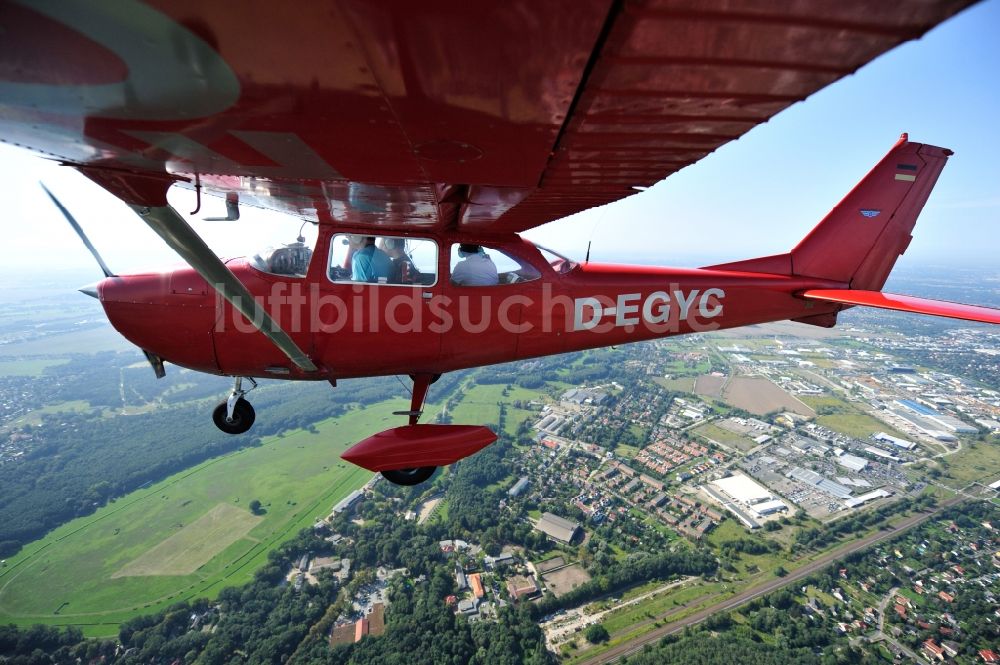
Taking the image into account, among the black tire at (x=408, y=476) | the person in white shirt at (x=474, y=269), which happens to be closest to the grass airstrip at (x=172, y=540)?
the black tire at (x=408, y=476)

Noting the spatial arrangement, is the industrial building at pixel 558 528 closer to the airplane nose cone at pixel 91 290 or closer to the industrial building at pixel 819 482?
the industrial building at pixel 819 482

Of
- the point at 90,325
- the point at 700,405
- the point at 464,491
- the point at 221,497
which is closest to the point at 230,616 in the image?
the point at 221,497

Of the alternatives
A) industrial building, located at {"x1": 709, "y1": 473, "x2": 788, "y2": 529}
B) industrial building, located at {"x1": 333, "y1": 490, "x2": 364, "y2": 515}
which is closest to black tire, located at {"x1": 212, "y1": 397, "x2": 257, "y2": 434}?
industrial building, located at {"x1": 333, "y1": 490, "x2": 364, "y2": 515}

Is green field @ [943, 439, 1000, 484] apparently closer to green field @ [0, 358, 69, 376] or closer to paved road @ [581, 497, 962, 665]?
paved road @ [581, 497, 962, 665]

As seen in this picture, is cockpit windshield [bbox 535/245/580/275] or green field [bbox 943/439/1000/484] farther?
green field [bbox 943/439/1000/484]

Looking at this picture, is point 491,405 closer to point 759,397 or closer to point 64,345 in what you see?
point 759,397

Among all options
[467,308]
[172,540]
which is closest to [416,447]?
[467,308]
